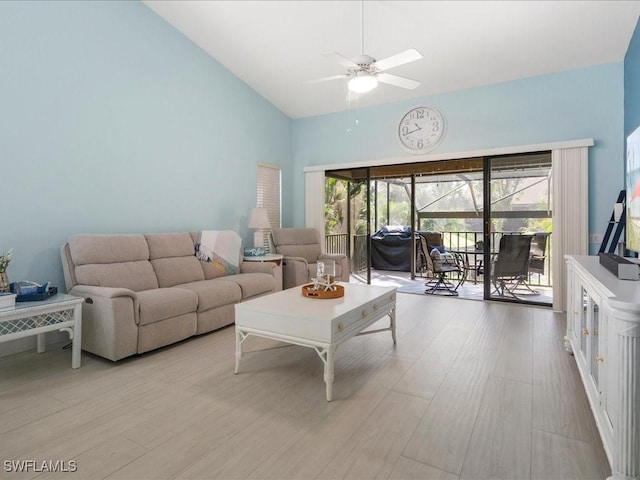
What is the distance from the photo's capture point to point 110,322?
2.63 meters

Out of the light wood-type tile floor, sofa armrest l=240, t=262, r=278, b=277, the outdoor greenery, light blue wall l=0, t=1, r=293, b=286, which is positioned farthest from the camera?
the outdoor greenery

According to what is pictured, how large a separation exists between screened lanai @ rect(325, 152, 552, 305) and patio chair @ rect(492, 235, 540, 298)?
5 cm

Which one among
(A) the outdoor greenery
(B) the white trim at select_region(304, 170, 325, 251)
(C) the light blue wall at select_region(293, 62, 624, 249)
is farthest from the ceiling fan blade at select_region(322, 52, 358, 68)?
(B) the white trim at select_region(304, 170, 325, 251)

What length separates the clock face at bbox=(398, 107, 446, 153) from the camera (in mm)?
4969

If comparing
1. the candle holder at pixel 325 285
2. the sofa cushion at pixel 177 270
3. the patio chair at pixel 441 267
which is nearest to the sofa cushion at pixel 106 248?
the sofa cushion at pixel 177 270

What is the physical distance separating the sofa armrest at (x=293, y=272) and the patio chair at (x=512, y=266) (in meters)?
2.59

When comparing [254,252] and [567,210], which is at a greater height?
[567,210]

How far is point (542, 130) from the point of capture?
4.32m

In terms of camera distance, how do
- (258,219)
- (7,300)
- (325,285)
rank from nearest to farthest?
(7,300)
(325,285)
(258,219)

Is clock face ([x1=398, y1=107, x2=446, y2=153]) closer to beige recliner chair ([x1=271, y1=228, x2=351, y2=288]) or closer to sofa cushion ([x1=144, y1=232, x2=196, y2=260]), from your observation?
beige recliner chair ([x1=271, y1=228, x2=351, y2=288])

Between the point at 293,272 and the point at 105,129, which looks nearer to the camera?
the point at 105,129

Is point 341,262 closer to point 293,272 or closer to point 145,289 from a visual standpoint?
point 293,272

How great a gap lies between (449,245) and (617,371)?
6.12 metres

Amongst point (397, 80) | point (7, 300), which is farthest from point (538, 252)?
point (7, 300)
